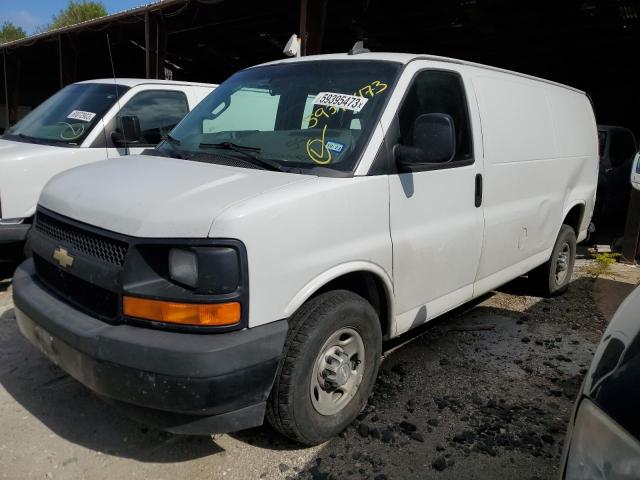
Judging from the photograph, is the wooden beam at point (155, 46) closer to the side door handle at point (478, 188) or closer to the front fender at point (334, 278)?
the side door handle at point (478, 188)

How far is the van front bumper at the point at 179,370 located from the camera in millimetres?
2168

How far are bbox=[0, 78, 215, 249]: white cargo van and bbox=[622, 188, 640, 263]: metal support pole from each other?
5.51 meters

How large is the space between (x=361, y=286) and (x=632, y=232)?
5.41 meters

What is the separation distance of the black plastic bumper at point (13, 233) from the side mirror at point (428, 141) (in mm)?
3393

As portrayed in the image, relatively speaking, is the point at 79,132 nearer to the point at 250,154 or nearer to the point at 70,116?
the point at 70,116

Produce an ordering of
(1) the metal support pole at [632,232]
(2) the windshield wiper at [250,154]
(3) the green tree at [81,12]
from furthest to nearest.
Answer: (3) the green tree at [81,12], (1) the metal support pole at [632,232], (2) the windshield wiper at [250,154]

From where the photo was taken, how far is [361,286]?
2986 millimetres

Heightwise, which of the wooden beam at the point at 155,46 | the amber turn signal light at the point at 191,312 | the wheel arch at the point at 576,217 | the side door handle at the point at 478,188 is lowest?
the wheel arch at the point at 576,217

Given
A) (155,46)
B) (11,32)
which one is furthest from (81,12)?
(155,46)

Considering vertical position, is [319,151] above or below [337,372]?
above

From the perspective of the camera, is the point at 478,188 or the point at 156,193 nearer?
the point at 156,193

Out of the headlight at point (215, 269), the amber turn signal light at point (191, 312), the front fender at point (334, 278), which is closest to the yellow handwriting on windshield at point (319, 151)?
the front fender at point (334, 278)

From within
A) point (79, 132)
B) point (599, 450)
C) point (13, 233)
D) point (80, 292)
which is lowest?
point (13, 233)

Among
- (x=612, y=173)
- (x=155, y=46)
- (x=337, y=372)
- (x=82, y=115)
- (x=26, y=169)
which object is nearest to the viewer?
(x=337, y=372)
